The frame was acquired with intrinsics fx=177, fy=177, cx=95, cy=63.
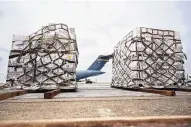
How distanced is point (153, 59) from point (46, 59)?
5.08 metres

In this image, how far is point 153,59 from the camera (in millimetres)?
8703

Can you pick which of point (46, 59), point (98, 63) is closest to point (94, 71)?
point (98, 63)

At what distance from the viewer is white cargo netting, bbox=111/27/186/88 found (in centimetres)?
848

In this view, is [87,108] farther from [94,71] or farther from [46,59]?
[94,71]

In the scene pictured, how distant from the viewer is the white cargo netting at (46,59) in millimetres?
7062

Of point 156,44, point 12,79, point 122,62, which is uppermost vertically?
point 156,44

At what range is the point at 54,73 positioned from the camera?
7.06 meters

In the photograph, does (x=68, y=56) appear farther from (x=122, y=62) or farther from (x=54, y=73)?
(x=122, y=62)

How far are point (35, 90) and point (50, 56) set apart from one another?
152 cm

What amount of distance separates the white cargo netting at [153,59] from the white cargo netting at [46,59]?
3.04 metres

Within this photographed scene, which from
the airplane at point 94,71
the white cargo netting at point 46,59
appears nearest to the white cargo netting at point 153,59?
the white cargo netting at point 46,59

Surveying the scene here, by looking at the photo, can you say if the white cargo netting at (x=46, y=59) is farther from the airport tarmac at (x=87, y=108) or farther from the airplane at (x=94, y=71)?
the airplane at (x=94, y=71)

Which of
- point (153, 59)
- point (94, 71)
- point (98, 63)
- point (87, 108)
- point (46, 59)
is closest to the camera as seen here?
point (87, 108)

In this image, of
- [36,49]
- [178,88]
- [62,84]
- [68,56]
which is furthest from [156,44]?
[36,49]
